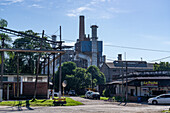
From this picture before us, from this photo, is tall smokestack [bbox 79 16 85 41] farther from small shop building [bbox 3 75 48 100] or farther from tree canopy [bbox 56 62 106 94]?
small shop building [bbox 3 75 48 100]

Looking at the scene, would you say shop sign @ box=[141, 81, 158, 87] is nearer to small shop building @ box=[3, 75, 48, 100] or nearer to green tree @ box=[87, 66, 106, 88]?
small shop building @ box=[3, 75, 48, 100]

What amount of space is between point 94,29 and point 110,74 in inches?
752

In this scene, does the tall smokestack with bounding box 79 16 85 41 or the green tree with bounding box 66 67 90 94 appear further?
the tall smokestack with bounding box 79 16 85 41

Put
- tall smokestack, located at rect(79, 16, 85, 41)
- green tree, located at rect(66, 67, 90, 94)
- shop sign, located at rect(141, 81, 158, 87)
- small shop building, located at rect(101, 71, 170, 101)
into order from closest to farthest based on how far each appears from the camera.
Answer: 1. small shop building, located at rect(101, 71, 170, 101)
2. shop sign, located at rect(141, 81, 158, 87)
3. green tree, located at rect(66, 67, 90, 94)
4. tall smokestack, located at rect(79, 16, 85, 41)

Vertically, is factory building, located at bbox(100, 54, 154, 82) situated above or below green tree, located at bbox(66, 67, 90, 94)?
above

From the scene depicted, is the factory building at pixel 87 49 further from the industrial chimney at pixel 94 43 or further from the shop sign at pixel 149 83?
the shop sign at pixel 149 83

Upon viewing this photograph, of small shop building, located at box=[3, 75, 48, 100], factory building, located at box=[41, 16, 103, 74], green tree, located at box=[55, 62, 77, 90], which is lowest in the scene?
Answer: small shop building, located at box=[3, 75, 48, 100]

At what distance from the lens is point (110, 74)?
306ft

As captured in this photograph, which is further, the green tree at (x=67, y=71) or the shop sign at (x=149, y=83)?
the green tree at (x=67, y=71)

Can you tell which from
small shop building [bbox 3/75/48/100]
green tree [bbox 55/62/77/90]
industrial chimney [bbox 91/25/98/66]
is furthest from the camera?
industrial chimney [bbox 91/25/98/66]

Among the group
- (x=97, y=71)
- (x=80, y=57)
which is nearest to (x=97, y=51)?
(x=80, y=57)

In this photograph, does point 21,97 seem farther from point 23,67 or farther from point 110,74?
point 110,74

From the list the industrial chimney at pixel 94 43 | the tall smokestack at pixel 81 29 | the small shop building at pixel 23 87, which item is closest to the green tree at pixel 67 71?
the tall smokestack at pixel 81 29

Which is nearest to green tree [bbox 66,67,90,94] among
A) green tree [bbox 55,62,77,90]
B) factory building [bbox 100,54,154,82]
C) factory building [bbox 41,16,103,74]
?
green tree [bbox 55,62,77,90]
